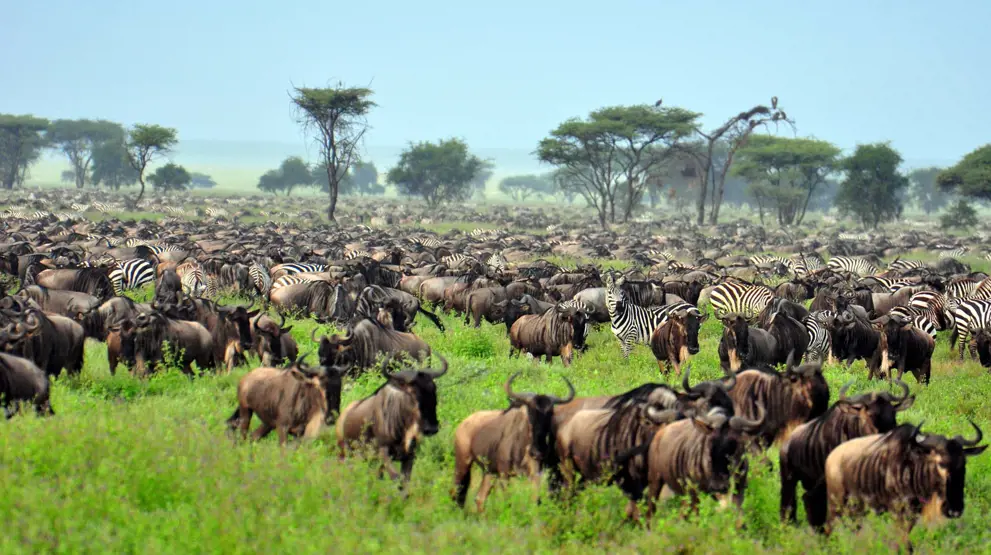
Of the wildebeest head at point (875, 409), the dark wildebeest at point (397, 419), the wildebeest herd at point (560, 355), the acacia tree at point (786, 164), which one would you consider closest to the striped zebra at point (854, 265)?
the wildebeest herd at point (560, 355)

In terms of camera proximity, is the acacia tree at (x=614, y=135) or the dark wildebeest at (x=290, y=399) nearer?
the dark wildebeest at (x=290, y=399)

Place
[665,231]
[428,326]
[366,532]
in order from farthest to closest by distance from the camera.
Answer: [665,231] < [428,326] < [366,532]

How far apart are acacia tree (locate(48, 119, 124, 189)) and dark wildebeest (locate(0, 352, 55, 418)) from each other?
9493cm

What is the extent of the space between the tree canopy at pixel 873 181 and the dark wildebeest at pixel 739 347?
56553mm

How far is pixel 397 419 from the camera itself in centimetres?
802

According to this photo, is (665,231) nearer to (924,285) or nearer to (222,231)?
(222,231)

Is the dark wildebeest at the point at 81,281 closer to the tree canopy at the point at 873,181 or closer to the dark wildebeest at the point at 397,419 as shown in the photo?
the dark wildebeest at the point at 397,419

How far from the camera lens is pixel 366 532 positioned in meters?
6.70

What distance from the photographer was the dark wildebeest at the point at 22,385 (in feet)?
28.6

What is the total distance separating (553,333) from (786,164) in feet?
193

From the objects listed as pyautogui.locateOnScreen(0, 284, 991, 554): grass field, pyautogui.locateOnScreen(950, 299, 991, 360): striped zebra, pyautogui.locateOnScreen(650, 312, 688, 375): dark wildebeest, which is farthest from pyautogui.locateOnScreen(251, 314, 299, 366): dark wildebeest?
pyautogui.locateOnScreen(950, 299, 991, 360): striped zebra

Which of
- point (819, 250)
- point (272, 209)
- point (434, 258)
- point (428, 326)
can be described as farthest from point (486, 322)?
point (272, 209)

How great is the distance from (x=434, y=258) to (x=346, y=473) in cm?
2143

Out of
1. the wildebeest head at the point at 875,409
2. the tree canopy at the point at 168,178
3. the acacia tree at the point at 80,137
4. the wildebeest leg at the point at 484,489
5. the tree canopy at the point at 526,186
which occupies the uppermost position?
the acacia tree at the point at 80,137
